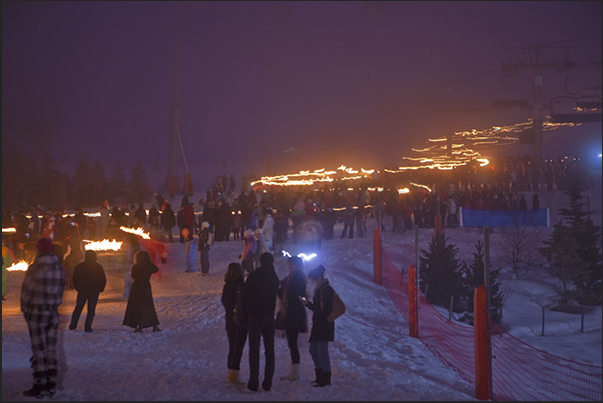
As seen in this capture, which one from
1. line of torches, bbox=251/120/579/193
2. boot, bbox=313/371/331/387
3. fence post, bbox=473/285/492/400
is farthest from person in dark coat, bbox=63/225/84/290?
line of torches, bbox=251/120/579/193

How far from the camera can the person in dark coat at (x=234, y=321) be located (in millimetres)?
7230

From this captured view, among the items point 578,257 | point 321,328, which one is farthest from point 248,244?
point 578,257

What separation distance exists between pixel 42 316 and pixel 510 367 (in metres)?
10.8

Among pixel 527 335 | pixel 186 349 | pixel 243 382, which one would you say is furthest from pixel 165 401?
pixel 527 335

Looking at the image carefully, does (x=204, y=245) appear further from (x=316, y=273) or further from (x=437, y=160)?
(x=437, y=160)

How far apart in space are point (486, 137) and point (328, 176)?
438 inches

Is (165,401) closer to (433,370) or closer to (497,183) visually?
(433,370)

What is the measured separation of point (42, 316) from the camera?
6.62 metres

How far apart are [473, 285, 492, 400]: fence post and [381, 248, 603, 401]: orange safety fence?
1.00 m

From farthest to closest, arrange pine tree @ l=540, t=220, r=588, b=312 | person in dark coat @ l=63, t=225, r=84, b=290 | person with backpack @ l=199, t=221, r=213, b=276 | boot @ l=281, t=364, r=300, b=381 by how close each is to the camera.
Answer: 1. pine tree @ l=540, t=220, r=588, b=312
2. person with backpack @ l=199, t=221, r=213, b=276
3. person in dark coat @ l=63, t=225, r=84, b=290
4. boot @ l=281, t=364, r=300, b=381

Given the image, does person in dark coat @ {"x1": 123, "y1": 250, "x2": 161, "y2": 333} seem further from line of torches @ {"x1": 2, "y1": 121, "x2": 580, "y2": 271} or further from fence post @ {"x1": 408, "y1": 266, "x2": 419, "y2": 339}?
line of torches @ {"x1": 2, "y1": 121, "x2": 580, "y2": 271}

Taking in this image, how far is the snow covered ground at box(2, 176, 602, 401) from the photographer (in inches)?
292

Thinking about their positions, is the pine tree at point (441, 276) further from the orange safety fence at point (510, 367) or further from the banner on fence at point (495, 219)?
the banner on fence at point (495, 219)

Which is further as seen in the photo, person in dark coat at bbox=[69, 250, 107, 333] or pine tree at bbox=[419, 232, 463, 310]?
pine tree at bbox=[419, 232, 463, 310]
